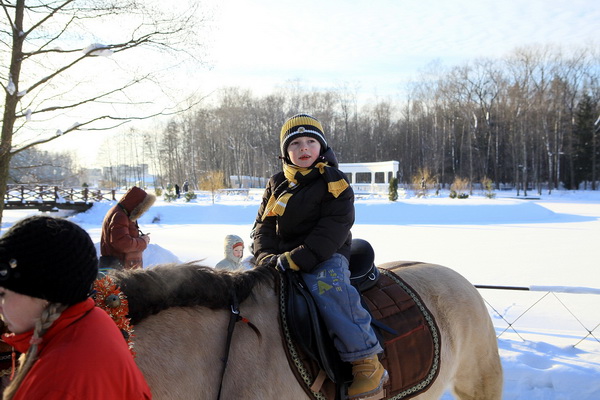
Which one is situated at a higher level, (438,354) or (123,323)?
(123,323)

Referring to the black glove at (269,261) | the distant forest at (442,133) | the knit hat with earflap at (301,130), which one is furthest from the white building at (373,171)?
the black glove at (269,261)

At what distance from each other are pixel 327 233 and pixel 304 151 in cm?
56

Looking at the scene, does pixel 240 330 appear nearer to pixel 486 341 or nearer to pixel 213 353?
pixel 213 353

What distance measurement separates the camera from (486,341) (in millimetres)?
3170

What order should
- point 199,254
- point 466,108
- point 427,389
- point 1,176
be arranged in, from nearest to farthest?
point 427,389, point 1,176, point 199,254, point 466,108

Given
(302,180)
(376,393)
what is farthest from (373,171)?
(376,393)

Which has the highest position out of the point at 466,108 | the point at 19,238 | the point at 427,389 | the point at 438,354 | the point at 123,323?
the point at 466,108

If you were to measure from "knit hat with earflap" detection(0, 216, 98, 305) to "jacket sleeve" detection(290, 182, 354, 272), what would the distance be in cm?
132

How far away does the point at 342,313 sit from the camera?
2.18 m

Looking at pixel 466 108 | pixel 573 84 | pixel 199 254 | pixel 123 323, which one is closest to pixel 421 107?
pixel 466 108

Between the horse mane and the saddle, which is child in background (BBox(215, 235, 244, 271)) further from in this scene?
the horse mane

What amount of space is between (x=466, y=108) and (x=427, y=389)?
5379cm

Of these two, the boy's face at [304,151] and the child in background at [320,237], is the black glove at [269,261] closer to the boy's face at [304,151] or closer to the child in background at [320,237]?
the child in background at [320,237]

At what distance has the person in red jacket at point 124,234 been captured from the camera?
16.4 feet
